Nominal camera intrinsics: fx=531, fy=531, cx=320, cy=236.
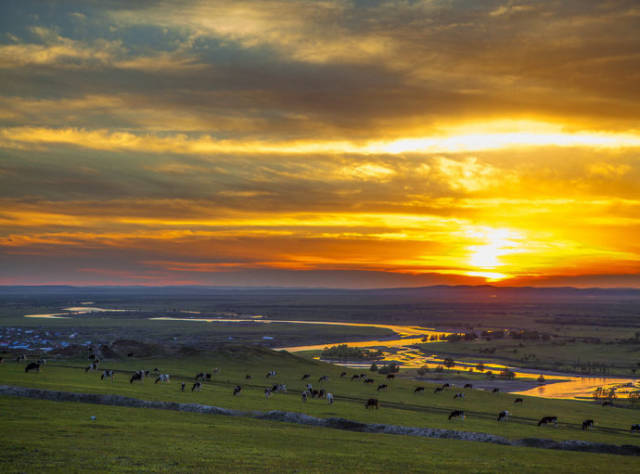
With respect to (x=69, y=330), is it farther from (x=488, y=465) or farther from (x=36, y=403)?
(x=488, y=465)

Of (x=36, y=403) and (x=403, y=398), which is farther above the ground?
(x=36, y=403)

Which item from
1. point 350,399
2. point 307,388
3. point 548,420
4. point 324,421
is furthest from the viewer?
point 307,388

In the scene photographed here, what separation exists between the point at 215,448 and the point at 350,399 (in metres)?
34.9

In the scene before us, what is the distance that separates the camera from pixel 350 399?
64250 mm

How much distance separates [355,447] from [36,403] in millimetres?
24821

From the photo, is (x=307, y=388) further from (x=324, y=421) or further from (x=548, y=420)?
(x=548, y=420)

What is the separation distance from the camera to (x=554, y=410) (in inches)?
2618

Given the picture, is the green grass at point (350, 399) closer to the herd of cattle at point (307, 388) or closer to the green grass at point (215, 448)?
the herd of cattle at point (307, 388)

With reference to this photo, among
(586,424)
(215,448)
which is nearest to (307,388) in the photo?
(586,424)

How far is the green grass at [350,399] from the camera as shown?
50.7 meters

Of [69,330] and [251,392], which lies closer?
[251,392]

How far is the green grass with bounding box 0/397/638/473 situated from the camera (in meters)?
Result: 26.8

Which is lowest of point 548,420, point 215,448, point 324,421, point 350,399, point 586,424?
point 350,399

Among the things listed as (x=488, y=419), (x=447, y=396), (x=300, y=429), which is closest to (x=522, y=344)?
(x=447, y=396)
